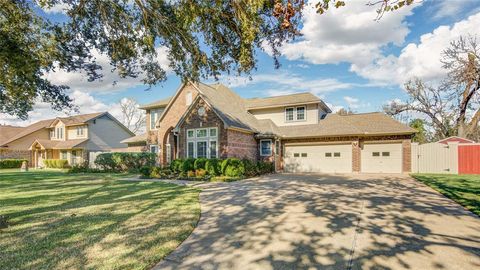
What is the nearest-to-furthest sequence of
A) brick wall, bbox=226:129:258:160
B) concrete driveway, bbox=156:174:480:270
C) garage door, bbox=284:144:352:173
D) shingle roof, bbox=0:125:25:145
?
concrete driveway, bbox=156:174:480:270, brick wall, bbox=226:129:258:160, garage door, bbox=284:144:352:173, shingle roof, bbox=0:125:25:145

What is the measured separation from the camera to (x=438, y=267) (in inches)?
158

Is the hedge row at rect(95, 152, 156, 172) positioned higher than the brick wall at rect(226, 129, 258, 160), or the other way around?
the brick wall at rect(226, 129, 258, 160)

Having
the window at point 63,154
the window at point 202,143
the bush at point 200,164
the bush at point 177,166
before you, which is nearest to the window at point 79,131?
the window at point 63,154

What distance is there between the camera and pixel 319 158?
70.9 ft

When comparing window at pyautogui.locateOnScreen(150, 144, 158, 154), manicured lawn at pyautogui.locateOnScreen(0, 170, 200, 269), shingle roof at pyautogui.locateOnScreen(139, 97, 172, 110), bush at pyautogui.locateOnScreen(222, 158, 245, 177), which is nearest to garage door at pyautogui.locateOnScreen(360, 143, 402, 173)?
bush at pyautogui.locateOnScreen(222, 158, 245, 177)

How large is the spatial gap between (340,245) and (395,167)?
17.8m

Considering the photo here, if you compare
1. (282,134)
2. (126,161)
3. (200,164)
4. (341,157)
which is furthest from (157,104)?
(341,157)

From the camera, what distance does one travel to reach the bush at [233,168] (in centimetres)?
1639

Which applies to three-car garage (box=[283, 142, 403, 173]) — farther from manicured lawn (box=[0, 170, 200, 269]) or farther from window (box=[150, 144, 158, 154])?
manicured lawn (box=[0, 170, 200, 269])

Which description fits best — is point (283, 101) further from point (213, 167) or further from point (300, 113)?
point (213, 167)

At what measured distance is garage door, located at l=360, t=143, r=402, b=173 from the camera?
19547 mm

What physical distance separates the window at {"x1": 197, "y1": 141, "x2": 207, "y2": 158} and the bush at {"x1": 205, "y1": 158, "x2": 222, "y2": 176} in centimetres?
222

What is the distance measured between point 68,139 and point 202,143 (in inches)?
1035

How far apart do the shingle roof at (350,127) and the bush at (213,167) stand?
24.4 ft
